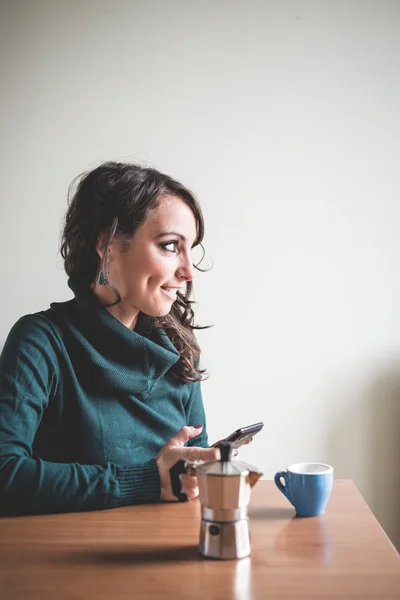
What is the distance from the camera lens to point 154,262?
154 cm

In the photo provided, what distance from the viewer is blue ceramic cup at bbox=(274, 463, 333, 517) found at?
3.76 feet

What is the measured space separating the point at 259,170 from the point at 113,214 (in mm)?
829

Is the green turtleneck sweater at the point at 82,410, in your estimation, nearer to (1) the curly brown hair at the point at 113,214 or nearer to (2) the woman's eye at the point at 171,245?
(1) the curly brown hair at the point at 113,214

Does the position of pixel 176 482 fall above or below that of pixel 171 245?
below

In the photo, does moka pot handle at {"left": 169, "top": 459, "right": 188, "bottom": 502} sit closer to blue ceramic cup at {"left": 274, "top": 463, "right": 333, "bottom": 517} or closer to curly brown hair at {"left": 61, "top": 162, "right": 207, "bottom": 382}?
blue ceramic cup at {"left": 274, "top": 463, "right": 333, "bottom": 517}

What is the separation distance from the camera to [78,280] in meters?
1.62

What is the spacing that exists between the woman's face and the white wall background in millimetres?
653

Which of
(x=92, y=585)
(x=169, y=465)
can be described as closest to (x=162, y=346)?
(x=169, y=465)

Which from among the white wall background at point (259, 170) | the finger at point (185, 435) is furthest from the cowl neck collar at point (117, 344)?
the white wall background at point (259, 170)

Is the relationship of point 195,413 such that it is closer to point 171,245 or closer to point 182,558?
point 171,245

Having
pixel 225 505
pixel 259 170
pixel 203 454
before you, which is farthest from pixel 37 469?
pixel 259 170

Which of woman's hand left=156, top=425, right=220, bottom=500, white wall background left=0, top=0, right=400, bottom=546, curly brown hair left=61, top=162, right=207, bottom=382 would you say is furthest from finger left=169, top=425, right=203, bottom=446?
white wall background left=0, top=0, right=400, bottom=546

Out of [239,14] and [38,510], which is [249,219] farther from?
[38,510]

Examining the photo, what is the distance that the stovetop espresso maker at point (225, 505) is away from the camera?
3.13 ft
